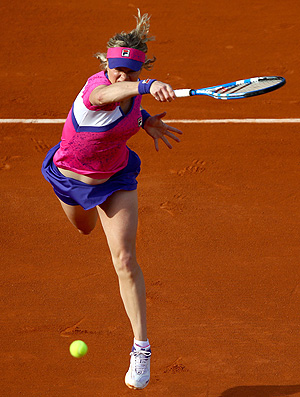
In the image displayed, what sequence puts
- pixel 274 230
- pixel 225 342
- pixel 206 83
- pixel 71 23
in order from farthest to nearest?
pixel 71 23
pixel 206 83
pixel 274 230
pixel 225 342

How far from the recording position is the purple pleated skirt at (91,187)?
17.0ft

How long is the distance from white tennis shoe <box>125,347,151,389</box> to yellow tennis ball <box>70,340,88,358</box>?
0.62 m

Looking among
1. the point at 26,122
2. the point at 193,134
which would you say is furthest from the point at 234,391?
the point at 26,122

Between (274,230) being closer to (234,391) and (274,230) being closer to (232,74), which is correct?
(234,391)

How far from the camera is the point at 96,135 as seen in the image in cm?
491

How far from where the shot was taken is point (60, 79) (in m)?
9.40

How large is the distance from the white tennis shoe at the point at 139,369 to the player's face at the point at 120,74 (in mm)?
2077

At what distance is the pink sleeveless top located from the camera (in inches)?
191

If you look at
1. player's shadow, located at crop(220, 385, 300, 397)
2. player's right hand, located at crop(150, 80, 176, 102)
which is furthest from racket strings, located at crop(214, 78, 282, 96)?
player's shadow, located at crop(220, 385, 300, 397)

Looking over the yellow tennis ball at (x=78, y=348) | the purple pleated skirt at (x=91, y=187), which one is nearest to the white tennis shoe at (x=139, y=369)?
the yellow tennis ball at (x=78, y=348)

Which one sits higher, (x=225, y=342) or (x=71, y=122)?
(x=71, y=122)

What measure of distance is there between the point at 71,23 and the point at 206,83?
99.1 inches

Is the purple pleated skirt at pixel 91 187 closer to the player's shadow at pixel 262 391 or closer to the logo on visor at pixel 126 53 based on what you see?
the logo on visor at pixel 126 53

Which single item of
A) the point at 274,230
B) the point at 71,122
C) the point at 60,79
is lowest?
the point at 274,230
